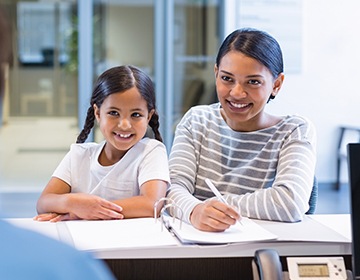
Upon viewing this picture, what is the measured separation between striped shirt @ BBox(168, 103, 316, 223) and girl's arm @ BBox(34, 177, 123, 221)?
0.18 m

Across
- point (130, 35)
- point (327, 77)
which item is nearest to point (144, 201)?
point (130, 35)

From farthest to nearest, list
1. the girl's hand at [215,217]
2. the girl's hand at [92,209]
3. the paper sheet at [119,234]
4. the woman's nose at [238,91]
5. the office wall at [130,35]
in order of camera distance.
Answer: the office wall at [130,35]
the woman's nose at [238,91]
the girl's hand at [92,209]
the girl's hand at [215,217]
the paper sheet at [119,234]

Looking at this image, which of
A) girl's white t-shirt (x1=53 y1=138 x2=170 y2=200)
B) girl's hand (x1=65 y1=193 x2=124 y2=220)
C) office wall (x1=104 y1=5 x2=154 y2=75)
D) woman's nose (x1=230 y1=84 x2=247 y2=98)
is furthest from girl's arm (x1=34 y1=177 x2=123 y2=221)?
office wall (x1=104 y1=5 x2=154 y2=75)

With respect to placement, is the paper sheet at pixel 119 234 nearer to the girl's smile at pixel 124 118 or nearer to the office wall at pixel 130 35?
the girl's smile at pixel 124 118

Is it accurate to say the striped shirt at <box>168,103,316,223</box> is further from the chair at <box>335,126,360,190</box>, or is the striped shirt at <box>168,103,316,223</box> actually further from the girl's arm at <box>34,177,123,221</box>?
the chair at <box>335,126,360,190</box>

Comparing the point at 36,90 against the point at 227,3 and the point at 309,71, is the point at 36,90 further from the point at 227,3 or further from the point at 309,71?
the point at 309,71

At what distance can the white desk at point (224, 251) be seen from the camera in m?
1.44

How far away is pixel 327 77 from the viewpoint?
640 cm

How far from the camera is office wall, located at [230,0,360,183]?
6320mm

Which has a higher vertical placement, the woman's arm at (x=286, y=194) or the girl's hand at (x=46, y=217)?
the woman's arm at (x=286, y=194)

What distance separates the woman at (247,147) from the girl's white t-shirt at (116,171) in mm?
66

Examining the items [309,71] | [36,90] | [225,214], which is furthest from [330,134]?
[225,214]

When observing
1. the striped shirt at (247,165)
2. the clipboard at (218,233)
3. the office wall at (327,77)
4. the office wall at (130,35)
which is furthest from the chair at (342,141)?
the clipboard at (218,233)

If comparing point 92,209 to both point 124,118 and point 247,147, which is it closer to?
point 124,118
